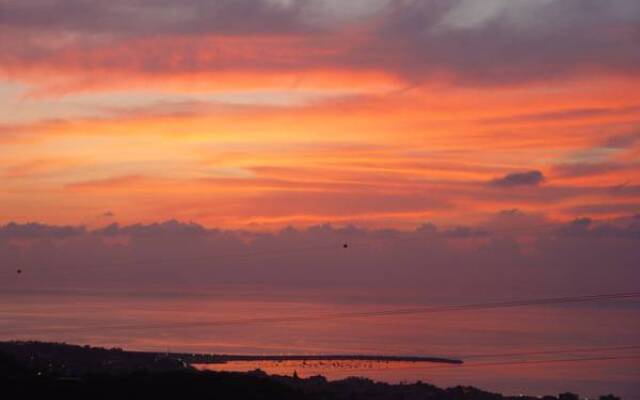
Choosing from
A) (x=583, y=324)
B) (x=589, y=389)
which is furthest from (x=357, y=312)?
(x=589, y=389)

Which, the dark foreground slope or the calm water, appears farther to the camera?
the calm water

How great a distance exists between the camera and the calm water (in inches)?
3551

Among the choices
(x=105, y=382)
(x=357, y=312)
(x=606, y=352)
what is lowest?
(x=105, y=382)

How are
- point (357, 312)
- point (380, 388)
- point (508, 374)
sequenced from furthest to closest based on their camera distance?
point (357, 312), point (508, 374), point (380, 388)

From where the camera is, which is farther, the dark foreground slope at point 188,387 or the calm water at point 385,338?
the calm water at point 385,338

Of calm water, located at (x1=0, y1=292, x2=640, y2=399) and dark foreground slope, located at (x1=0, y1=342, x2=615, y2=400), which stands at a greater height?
calm water, located at (x1=0, y1=292, x2=640, y2=399)

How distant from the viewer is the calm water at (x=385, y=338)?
9019 cm

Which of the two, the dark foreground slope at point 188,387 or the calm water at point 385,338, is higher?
the calm water at point 385,338

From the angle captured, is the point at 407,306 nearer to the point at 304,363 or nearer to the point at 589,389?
the point at 304,363

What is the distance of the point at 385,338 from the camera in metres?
138

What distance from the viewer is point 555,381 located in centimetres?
8769

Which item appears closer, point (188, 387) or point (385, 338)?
point (188, 387)

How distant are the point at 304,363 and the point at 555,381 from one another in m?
26.3

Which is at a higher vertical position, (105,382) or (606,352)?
(606,352)
